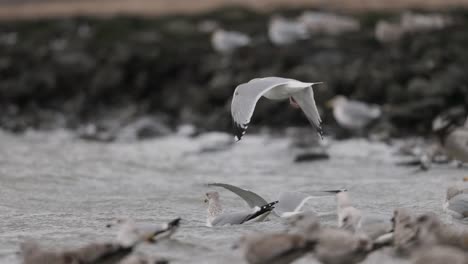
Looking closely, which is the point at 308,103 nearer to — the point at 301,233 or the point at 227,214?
the point at 227,214

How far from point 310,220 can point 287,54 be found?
10.9 metres

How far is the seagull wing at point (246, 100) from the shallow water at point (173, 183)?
2.49 ft

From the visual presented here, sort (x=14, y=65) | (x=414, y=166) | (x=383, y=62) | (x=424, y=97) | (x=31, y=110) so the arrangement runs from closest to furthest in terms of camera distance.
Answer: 1. (x=414, y=166)
2. (x=424, y=97)
3. (x=383, y=62)
4. (x=31, y=110)
5. (x=14, y=65)

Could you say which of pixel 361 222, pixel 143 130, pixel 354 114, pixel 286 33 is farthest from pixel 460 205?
pixel 286 33

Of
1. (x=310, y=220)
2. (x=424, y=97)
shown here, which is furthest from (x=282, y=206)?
(x=424, y=97)

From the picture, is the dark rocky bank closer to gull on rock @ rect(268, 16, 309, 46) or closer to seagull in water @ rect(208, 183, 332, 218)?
gull on rock @ rect(268, 16, 309, 46)

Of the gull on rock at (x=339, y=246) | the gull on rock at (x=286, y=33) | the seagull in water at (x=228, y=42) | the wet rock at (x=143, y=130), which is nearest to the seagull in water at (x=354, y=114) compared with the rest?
the wet rock at (x=143, y=130)

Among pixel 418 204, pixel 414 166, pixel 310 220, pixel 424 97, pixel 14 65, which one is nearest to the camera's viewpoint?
pixel 310 220

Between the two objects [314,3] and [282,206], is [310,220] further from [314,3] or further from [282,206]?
[314,3]

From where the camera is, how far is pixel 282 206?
6.27 m

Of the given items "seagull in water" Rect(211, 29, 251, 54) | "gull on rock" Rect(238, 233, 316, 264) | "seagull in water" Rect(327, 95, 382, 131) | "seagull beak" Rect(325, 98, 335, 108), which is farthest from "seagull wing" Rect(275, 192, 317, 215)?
"seagull in water" Rect(211, 29, 251, 54)

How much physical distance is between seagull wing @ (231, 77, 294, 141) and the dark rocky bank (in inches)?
223

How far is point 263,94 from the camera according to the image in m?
7.43

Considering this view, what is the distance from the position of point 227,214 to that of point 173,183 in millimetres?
3084
